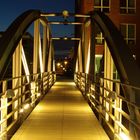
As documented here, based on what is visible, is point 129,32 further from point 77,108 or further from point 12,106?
point 12,106

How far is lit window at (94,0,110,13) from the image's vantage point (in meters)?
40.2

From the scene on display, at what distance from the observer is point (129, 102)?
6551 mm

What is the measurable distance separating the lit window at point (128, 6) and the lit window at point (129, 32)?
4.46 ft

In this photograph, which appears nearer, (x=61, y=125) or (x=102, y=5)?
(x=61, y=125)

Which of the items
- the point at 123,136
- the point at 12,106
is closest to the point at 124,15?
the point at 12,106

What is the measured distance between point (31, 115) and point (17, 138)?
3.56 metres

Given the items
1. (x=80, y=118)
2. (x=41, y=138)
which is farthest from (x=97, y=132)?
(x=80, y=118)

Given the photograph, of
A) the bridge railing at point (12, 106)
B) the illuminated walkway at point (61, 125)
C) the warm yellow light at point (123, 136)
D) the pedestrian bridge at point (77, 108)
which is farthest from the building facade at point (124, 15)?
the warm yellow light at point (123, 136)

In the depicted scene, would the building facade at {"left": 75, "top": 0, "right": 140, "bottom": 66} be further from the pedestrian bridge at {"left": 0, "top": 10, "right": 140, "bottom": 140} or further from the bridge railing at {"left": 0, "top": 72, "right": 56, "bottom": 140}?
the bridge railing at {"left": 0, "top": 72, "right": 56, "bottom": 140}

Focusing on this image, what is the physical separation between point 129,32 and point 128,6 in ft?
8.36

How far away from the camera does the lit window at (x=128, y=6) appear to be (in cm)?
4147

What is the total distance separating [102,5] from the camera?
1588 inches

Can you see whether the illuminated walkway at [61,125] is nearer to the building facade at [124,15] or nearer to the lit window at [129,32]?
the building facade at [124,15]

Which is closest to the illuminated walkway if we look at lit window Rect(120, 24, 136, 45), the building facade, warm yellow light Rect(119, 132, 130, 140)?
warm yellow light Rect(119, 132, 130, 140)
